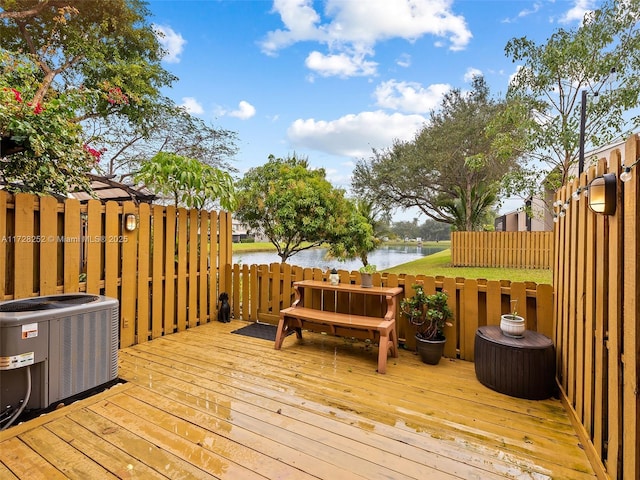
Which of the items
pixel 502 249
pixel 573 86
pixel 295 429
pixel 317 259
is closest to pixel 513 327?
pixel 295 429

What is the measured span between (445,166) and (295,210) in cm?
825

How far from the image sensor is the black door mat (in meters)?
4.15

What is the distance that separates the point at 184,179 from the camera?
4219 mm

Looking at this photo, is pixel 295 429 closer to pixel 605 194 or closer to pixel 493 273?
pixel 605 194

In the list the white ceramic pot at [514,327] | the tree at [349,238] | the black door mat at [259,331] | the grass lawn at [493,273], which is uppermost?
A: the tree at [349,238]

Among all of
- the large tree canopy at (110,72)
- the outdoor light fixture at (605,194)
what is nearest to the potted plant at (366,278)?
the outdoor light fixture at (605,194)

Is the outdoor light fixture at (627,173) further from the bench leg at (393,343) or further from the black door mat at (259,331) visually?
the black door mat at (259,331)

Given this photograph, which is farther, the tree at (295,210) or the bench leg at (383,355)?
the tree at (295,210)

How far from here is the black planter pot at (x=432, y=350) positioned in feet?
10.5

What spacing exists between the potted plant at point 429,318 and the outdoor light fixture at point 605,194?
6.03 feet

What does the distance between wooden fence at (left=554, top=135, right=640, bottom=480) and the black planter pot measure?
3.41 ft

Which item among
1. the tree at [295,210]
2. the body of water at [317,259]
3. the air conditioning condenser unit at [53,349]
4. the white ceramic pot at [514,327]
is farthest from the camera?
the tree at [295,210]

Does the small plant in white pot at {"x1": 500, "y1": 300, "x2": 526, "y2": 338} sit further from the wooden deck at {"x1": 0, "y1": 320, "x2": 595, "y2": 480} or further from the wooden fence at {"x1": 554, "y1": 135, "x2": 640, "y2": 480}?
the wooden deck at {"x1": 0, "y1": 320, "x2": 595, "y2": 480}

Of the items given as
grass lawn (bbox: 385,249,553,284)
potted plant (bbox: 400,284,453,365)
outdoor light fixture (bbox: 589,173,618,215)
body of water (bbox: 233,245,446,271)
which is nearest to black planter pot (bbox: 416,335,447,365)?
potted plant (bbox: 400,284,453,365)
